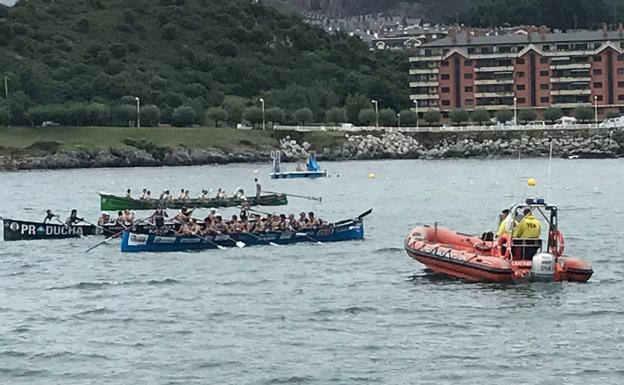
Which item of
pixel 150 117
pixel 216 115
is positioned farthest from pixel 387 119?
pixel 150 117

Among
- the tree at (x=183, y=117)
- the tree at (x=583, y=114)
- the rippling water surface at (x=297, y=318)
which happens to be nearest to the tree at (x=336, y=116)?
the tree at (x=183, y=117)

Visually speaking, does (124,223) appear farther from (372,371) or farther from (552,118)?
(552,118)

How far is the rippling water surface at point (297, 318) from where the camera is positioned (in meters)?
37.7

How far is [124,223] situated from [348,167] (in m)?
87.3

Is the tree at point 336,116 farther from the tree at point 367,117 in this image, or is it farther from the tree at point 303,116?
the tree at point 303,116

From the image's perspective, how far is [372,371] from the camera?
3731 centimetres

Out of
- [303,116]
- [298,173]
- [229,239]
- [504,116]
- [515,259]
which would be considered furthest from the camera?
[504,116]

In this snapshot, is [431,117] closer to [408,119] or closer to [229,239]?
[408,119]

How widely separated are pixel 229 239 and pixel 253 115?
124m

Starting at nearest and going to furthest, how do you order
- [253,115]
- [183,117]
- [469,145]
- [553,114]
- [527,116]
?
[469,145] < [183,117] < [253,115] < [553,114] < [527,116]

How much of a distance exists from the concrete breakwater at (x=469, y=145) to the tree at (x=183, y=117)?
1332cm

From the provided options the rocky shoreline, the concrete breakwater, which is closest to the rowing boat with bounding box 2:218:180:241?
the rocky shoreline

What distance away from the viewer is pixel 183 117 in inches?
7219

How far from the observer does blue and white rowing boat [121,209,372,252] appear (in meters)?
62.3
